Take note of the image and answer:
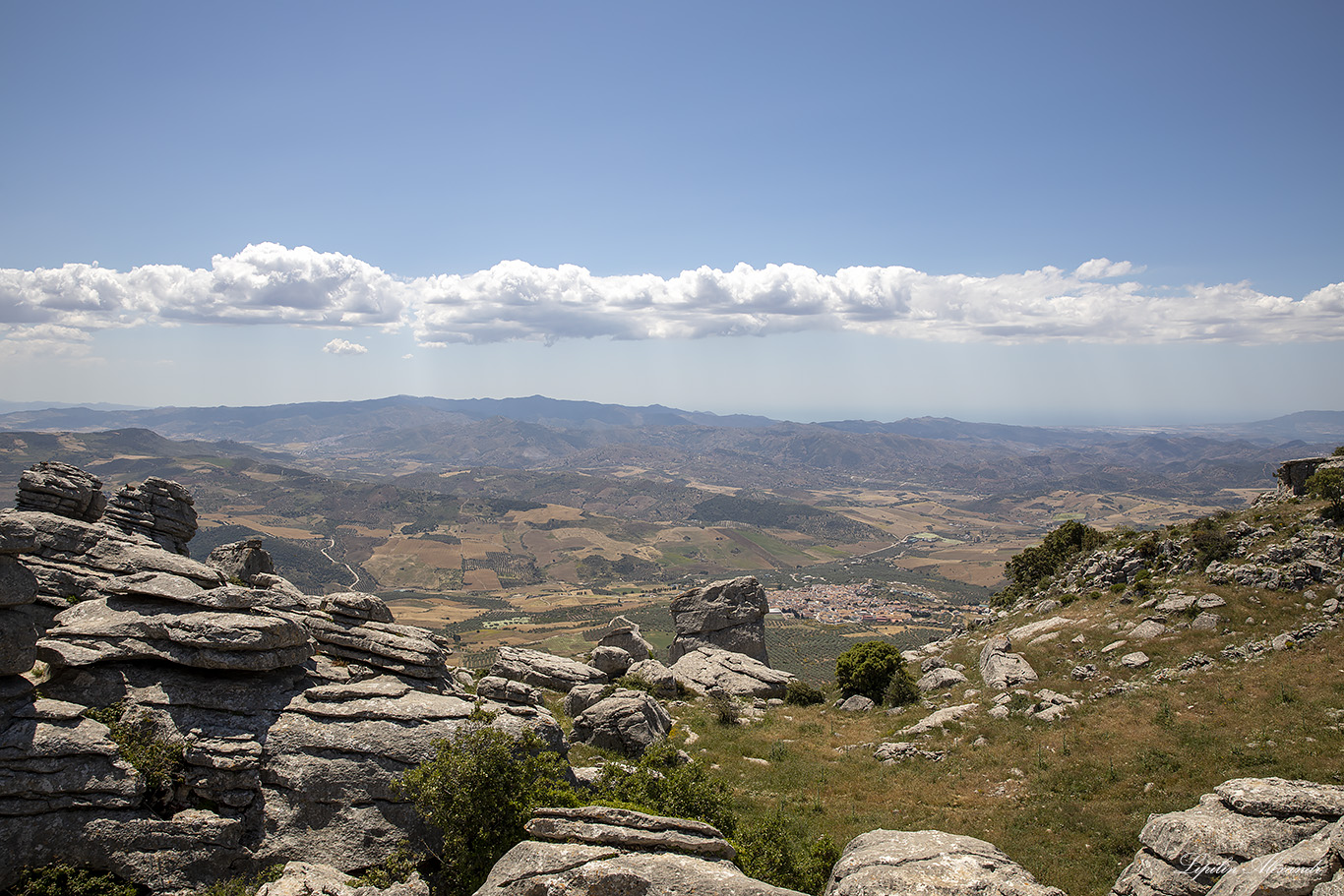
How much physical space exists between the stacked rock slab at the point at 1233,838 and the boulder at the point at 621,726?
72.3 feet

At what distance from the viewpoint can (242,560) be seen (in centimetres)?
4228

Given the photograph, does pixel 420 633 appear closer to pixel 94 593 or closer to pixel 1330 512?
pixel 94 593

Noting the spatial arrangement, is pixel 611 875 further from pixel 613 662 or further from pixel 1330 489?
pixel 1330 489

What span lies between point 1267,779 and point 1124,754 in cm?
1341

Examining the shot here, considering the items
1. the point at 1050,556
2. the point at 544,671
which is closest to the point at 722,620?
the point at 544,671

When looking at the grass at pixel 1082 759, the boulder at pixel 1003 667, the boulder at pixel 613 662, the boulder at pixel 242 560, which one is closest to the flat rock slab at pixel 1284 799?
the grass at pixel 1082 759

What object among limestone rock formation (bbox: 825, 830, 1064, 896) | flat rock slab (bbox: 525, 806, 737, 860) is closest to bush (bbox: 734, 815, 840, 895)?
flat rock slab (bbox: 525, 806, 737, 860)

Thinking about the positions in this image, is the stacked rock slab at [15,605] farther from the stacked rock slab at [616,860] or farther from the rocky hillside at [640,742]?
the stacked rock slab at [616,860]

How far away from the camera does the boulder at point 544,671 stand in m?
45.3

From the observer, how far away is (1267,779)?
15609 millimetres

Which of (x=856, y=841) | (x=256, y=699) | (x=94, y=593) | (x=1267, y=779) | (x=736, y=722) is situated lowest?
(x=736, y=722)

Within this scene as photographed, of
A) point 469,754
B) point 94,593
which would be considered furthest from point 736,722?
point 94,593

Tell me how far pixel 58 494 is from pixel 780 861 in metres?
42.6

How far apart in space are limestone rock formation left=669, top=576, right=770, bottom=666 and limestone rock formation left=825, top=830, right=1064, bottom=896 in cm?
4613
